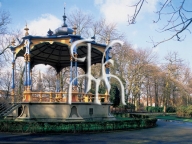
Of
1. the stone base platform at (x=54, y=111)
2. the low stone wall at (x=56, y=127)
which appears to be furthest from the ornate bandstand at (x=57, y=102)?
the low stone wall at (x=56, y=127)

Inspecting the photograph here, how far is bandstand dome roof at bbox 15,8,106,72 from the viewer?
1995 cm

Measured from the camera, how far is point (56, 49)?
25750 millimetres

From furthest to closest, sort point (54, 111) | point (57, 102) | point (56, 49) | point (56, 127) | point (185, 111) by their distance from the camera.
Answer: point (185, 111), point (56, 49), point (54, 111), point (57, 102), point (56, 127)

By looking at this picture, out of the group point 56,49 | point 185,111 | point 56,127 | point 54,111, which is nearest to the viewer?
point 56,127

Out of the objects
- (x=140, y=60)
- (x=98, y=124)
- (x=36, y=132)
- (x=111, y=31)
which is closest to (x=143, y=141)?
(x=98, y=124)

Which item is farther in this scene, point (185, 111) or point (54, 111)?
point (185, 111)

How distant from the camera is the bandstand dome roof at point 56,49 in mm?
19953

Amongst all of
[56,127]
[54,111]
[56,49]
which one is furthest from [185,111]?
[56,127]

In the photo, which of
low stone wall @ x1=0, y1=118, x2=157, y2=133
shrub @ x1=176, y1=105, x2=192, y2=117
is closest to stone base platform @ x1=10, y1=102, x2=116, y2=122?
low stone wall @ x1=0, y1=118, x2=157, y2=133

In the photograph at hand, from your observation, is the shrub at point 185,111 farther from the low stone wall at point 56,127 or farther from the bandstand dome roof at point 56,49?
the low stone wall at point 56,127

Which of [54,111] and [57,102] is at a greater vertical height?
[57,102]

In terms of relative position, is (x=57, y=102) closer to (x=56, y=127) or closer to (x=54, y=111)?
(x=54, y=111)

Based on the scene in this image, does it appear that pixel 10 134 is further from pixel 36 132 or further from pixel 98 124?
pixel 98 124

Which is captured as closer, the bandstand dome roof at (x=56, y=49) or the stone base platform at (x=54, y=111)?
the stone base platform at (x=54, y=111)
